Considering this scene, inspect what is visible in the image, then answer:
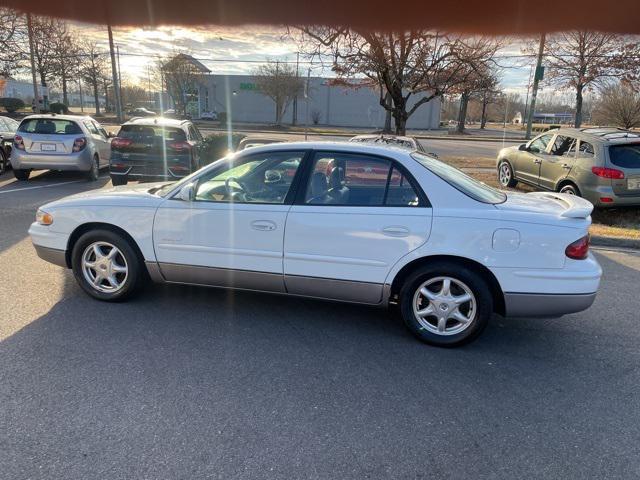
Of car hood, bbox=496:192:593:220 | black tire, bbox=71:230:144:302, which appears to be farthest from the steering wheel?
car hood, bbox=496:192:593:220

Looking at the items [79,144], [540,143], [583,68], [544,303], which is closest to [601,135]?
[540,143]

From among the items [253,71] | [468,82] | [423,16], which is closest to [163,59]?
[253,71]

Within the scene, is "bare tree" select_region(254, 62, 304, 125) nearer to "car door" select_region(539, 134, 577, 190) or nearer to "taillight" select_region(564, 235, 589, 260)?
"car door" select_region(539, 134, 577, 190)

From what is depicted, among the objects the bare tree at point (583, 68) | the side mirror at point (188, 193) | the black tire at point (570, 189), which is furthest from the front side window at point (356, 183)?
the bare tree at point (583, 68)

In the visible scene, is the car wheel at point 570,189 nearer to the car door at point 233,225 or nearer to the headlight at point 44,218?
the car door at point 233,225

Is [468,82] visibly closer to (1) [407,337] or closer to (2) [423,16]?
(2) [423,16]

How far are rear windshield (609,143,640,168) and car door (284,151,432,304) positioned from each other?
22.5 feet

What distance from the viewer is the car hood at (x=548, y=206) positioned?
3553mm

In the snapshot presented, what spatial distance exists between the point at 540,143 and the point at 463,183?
8.01 m

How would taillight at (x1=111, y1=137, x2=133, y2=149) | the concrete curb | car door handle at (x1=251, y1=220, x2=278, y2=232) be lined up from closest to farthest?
car door handle at (x1=251, y1=220, x2=278, y2=232), the concrete curb, taillight at (x1=111, y1=137, x2=133, y2=149)

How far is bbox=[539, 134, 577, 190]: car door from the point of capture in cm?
948

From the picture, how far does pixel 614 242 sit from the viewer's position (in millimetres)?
7180

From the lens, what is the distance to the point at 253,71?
50938 millimetres

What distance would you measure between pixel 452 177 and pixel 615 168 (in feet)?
20.6
